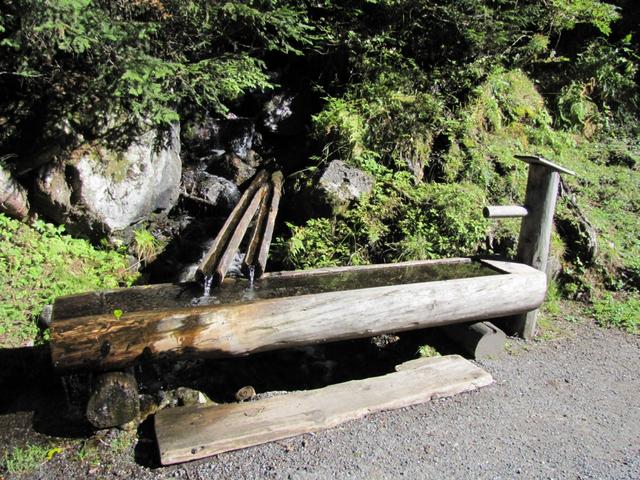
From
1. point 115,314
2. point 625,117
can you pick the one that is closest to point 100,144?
point 115,314

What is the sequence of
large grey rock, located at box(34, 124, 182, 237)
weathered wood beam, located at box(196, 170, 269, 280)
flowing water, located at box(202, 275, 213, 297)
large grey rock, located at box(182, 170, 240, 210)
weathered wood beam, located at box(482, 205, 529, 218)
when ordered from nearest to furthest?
1. flowing water, located at box(202, 275, 213, 297)
2. weathered wood beam, located at box(196, 170, 269, 280)
3. weathered wood beam, located at box(482, 205, 529, 218)
4. large grey rock, located at box(34, 124, 182, 237)
5. large grey rock, located at box(182, 170, 240, 210)

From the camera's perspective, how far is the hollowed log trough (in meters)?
3.68

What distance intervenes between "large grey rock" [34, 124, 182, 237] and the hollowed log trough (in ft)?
8.23

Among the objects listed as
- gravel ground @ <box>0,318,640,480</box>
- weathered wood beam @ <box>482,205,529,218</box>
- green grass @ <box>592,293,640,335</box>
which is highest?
weathered wood beam @ <box>482,205,529,218</box>

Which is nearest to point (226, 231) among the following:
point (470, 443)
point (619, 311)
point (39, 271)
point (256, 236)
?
point (256, 236)

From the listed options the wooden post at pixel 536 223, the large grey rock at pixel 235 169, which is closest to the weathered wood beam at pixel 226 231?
the large grey rock at pixel 235 169

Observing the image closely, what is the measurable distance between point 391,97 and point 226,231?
149 inches

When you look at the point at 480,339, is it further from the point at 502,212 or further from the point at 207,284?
the point at 207,284

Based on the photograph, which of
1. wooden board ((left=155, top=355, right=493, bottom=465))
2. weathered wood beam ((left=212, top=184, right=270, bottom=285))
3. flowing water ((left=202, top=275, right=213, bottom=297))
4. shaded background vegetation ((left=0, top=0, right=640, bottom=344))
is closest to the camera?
wooden board ((left=155, top=355, right=493, bottom=465))

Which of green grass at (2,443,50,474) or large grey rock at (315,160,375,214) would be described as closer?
green grass at (2,443,50,474)

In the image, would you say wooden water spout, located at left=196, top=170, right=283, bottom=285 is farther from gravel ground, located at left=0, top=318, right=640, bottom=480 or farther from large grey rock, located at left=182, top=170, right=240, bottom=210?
gravel ground, located at left=0, top=318, right=640, bottom=480

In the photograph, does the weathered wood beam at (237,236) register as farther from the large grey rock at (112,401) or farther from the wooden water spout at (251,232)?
the large grey rock at (112,401)

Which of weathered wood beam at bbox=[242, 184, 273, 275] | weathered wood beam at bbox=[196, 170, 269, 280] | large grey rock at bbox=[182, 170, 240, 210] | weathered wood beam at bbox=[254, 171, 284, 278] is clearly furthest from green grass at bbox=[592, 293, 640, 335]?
large grey rock at bbox=[182, 170, 240, 210]

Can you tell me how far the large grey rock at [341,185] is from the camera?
263 inches
